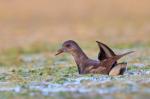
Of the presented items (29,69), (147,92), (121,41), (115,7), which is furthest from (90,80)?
(115,7)

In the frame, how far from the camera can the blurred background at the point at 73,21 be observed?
23.2 metres

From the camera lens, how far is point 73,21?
25.5 m

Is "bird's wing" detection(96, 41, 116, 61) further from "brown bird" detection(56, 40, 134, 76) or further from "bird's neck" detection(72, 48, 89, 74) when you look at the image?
"bird's neck" detection(72, 48, 89, 74)

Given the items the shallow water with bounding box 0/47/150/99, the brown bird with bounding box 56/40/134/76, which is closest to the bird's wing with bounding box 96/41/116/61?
the brown bird with bounding box 56/40/134/76

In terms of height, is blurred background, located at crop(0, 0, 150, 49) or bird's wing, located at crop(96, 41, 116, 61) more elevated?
blurred background, located at crop(0, 0, 150, 49)

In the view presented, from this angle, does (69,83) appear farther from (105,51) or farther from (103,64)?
(105,51)

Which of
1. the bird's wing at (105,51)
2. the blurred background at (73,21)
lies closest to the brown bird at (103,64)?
the bird's wing at (105,51)

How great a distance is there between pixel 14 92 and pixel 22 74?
212cm

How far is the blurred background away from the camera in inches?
915

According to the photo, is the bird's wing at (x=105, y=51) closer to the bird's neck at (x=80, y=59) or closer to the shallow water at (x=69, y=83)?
the shallow water at (x=69, y=83)

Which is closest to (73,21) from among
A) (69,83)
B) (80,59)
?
(80,59)

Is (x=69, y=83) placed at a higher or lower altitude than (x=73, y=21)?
lower

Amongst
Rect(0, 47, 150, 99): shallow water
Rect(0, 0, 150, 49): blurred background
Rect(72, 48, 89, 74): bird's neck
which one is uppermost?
Rect(0, 0, 150, 49): blurred background

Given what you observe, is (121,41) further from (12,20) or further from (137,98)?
(137,98)
